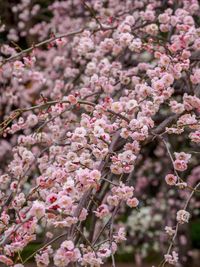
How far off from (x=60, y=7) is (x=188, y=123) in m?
3.68

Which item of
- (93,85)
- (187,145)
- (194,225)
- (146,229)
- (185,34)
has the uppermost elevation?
(185,34)

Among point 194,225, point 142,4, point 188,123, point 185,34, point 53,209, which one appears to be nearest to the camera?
point 53,209

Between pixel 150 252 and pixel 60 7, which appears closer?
pixel 60 7

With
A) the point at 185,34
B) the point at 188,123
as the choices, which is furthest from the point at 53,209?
the point at 185,34

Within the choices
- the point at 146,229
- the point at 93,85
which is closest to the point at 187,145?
the point at 146,229

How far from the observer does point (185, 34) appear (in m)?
3.34

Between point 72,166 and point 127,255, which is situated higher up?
point 72,166

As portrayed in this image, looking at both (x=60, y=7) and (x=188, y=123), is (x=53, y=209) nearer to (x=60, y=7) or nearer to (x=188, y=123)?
(x=188, y=123)

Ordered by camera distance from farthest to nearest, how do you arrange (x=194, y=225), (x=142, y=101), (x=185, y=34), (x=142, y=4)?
(x=194, y=225), (x=142, y=4), (x=185, y=34), (x=142, y=101)

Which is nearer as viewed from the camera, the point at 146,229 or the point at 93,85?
the point at 93,85

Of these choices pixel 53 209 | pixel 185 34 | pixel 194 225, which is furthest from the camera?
pixel 194 225

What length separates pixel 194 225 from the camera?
1217 cm

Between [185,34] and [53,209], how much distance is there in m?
1.61

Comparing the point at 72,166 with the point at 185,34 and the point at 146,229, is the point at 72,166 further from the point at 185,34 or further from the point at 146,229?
the point at 146,229
